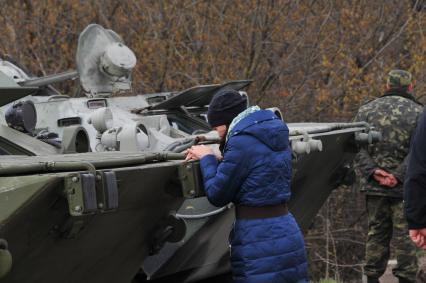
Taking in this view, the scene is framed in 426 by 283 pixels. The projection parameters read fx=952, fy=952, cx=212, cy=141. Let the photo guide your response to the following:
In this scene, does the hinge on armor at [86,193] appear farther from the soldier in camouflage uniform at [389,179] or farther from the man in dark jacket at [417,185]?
the soldier in camouflage uniform at [389,179]

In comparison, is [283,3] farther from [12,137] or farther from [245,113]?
[245,113]

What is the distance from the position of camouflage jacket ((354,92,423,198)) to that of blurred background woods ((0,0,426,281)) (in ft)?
16.6

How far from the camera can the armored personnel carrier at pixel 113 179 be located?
11.7ft

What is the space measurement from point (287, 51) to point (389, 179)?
236 inches

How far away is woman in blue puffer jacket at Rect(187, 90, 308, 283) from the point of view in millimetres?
4449

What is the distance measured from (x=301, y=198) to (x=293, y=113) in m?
5.86

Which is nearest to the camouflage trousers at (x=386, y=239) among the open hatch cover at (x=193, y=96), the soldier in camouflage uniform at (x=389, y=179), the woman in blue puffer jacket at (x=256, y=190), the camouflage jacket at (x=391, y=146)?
the soldier in camouflage uniform at (x=389, y=179)

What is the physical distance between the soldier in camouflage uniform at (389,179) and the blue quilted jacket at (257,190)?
252cm

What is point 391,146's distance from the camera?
702 centimetres

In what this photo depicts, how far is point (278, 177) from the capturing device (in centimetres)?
456

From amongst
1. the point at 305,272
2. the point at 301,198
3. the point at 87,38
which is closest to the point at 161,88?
the point at 87,38

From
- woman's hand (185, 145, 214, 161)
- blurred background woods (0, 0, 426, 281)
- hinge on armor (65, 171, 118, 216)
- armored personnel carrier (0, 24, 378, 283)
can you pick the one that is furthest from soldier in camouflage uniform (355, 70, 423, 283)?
blurred background woods (0, 0, 426, 281)

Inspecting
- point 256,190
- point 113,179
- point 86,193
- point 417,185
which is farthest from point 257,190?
point 86,193

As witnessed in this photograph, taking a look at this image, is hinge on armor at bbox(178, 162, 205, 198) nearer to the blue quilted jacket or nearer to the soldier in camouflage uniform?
the blue quilted jacket
